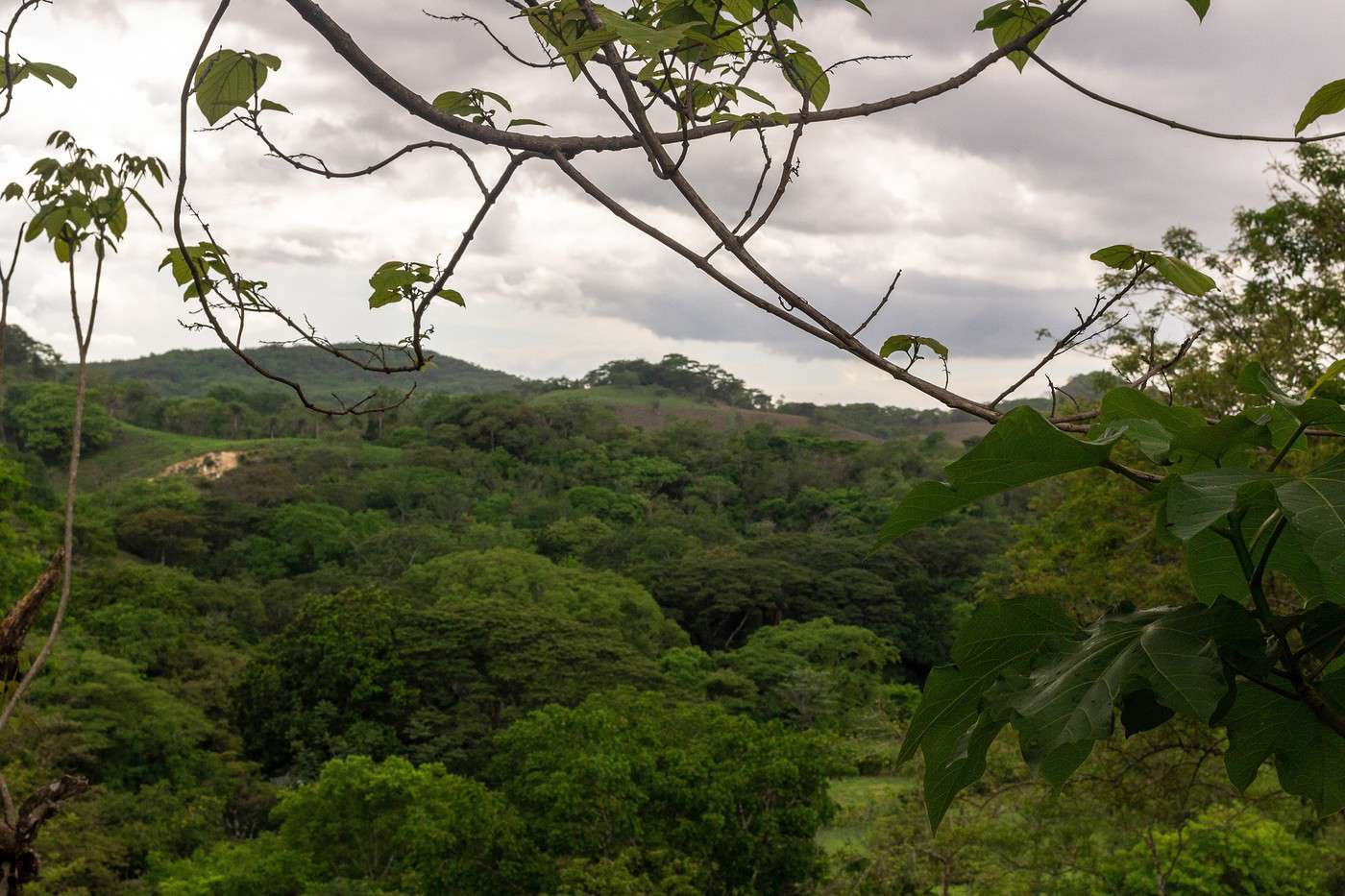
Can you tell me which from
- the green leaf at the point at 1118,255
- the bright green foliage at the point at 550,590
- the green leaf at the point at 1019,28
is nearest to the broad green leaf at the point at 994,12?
the green leaf at the point at 1019,28

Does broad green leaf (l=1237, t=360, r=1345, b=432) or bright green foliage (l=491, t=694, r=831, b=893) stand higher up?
broad green leaf (l=1237, t=360, r=1345, b=432)

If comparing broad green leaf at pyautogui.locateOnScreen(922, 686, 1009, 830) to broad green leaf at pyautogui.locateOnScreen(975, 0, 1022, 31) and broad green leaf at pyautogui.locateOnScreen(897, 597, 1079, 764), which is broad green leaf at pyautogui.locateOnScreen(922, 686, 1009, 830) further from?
broad green leaf at pyautogui.locateOnScreen(975, 0, 1022, 31)

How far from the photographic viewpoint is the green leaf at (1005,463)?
0.47 m

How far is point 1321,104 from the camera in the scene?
70 cm

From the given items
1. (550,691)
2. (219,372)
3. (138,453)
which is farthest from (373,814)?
(219,372)

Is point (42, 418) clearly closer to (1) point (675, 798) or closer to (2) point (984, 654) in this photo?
(1) point (675, 798)

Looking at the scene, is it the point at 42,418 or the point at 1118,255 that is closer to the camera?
the point at 1118,255

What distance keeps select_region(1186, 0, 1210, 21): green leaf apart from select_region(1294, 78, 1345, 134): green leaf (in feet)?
0.32

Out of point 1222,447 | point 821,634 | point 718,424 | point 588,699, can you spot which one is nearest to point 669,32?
point 1222,447

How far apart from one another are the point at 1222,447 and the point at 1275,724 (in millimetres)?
149

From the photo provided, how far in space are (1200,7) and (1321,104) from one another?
0.11 m

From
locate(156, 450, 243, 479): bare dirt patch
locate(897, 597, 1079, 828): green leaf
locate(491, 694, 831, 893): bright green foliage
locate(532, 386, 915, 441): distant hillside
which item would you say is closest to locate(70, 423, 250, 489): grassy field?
locate(156, 450, 243, 479): bare dirt patch

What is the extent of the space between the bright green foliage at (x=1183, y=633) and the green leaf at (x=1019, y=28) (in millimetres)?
486

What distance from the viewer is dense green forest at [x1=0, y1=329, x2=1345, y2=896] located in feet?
25.2
